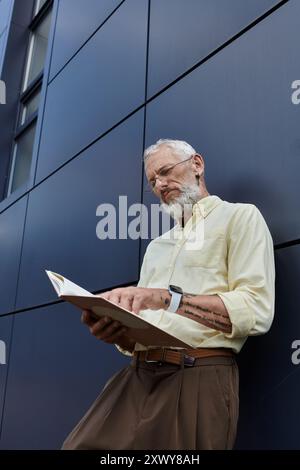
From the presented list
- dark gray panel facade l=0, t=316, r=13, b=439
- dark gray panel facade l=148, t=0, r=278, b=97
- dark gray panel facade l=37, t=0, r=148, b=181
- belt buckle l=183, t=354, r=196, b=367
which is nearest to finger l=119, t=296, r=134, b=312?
belt buckle l=183, t=354, r=196, b=367

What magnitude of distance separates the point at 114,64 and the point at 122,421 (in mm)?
3097

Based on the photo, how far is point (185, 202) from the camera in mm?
1947

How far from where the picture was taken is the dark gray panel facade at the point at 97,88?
136 inches

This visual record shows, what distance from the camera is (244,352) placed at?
73.6 inches

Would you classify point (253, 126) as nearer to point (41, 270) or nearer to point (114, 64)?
point (114, 64)

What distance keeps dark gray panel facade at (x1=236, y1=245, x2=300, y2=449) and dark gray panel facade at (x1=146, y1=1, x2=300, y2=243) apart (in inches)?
8.2

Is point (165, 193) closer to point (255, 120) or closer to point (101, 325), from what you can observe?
point (255, 120)

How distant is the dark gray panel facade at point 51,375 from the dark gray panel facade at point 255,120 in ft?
4.32

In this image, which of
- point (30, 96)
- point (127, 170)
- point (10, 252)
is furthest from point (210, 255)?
point (30, 96)

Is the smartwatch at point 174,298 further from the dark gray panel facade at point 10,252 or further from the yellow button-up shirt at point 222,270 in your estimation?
the dark gray panel facade at point 10,252

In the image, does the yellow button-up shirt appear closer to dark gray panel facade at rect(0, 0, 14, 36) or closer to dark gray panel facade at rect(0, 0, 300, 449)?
dark gray panel facade at rect(0, 0, 300, 449)

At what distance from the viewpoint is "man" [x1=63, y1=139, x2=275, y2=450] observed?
139 centimetres

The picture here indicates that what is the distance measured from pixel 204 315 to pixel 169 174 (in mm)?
817

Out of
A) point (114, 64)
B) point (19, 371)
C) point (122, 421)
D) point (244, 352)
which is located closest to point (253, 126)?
point (244, 352)
